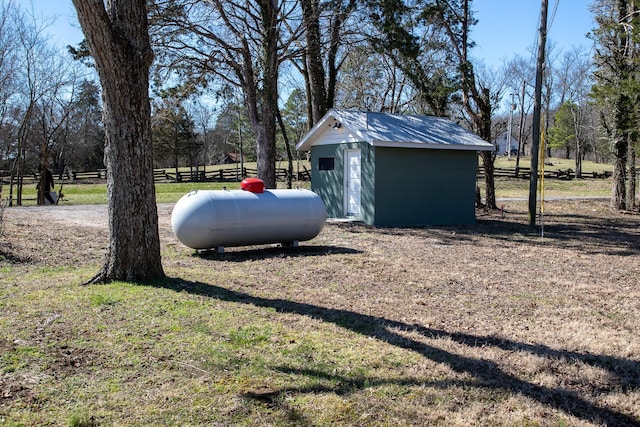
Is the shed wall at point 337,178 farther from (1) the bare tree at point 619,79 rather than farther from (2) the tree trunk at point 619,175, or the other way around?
(2) the tree trunk at point 619,175

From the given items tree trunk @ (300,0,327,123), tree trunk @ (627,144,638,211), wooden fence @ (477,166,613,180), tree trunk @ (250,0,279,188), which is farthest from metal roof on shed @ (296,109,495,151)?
wooden fence @ (477,166,613,180)

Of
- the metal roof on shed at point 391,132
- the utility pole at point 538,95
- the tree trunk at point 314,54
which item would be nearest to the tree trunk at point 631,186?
the utility pole at point 538,95

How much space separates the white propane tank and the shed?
4.29m

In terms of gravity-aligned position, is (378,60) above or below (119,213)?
above

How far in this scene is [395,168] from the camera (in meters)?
14.6

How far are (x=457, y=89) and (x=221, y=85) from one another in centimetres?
772

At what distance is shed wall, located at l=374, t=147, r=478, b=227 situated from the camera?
14.5m

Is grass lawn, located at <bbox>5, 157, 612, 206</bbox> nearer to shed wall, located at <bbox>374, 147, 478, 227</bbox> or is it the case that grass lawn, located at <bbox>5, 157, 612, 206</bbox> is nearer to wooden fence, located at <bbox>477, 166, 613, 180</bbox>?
wooden fence, located at <bbox>477, 166, 613, 180</bbox>

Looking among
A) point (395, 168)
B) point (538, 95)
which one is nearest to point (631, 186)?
point (538, 95)

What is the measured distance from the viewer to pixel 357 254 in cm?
995

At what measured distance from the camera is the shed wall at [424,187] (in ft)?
47.6

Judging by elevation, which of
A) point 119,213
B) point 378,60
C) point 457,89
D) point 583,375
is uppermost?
point 378,60

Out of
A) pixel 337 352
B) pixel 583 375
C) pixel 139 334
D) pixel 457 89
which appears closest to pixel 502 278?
pixel 583 375

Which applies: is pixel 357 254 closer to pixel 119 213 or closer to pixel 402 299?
pixel 402 299
